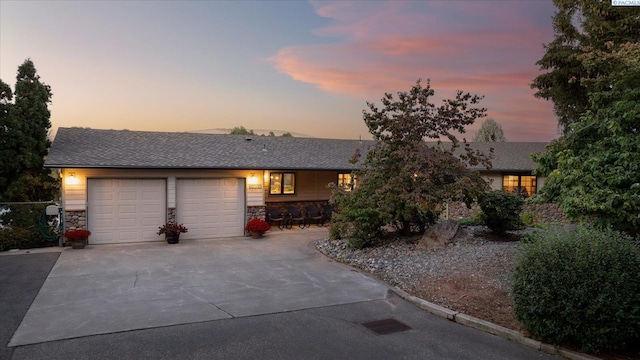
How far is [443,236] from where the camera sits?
10.3 meters

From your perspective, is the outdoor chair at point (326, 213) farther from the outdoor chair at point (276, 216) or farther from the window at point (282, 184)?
the outdoor chair at point (276, 216)

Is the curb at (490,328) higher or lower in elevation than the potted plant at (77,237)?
lower

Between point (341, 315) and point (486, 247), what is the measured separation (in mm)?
5084

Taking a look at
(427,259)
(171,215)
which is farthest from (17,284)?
(427,259)

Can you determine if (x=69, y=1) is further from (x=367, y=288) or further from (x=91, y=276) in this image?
(x=367, y=288)

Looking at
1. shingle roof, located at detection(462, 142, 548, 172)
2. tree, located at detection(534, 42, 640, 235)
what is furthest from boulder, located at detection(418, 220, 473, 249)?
shingle roof, located at detection(462, 142, 548, 172)

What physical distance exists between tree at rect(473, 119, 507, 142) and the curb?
123 ft

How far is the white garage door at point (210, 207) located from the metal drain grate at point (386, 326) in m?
9.19

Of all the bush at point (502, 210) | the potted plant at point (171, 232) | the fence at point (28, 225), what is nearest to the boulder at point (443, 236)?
the bush at point (502, 210)

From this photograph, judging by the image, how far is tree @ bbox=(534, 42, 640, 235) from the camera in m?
5.83

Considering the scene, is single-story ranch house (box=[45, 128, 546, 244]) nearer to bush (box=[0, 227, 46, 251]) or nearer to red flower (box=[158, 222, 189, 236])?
red flower (box=[158, 222, 189, 236])

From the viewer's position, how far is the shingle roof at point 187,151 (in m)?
12.5

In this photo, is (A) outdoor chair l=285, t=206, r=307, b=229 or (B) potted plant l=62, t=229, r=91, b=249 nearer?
(B) potted plant l=62, t=229, r=91, b=249

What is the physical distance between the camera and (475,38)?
14422mm
